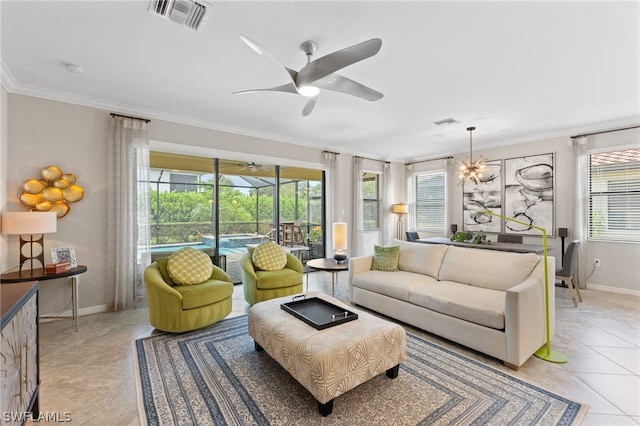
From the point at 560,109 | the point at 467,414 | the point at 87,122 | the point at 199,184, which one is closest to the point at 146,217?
the point at 199,184

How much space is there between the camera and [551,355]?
256 cm

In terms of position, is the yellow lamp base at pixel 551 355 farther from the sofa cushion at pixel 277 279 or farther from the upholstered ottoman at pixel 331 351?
the sofa cushion at pixel 277 279

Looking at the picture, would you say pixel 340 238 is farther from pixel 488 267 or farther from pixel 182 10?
pixel 182 10

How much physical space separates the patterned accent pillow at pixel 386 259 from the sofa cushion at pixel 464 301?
0.72 metres

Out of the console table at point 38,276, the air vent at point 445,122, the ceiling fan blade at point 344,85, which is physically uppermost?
the air vent at point 445,122

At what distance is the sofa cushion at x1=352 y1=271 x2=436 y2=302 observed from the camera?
3.25 m

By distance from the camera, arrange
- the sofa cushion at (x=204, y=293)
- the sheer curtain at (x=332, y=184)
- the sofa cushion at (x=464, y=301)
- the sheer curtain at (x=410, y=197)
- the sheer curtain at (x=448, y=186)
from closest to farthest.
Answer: the sofa cushion at (x=464, y=301) < the sofa cushion at (x=204, y=293) < the sheer curtain at (x=332, y=184) < the sheer curtain at (x=448, y=186) < the sheer curtain at (x=410, y=197)

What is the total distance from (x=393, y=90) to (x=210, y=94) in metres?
2.24

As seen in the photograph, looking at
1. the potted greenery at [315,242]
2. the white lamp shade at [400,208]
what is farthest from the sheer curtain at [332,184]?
the white lamp shade at [400,208]

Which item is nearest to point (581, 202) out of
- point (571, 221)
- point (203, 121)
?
point (571, 221)

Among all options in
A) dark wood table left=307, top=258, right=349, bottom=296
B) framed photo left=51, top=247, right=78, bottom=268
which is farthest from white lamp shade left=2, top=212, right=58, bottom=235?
dark wood table left=307, top=258, right=349, bottom=296

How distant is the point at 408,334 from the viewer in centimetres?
303

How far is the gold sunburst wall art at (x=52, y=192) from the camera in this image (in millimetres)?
3221

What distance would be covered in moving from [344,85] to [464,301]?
2278mm
